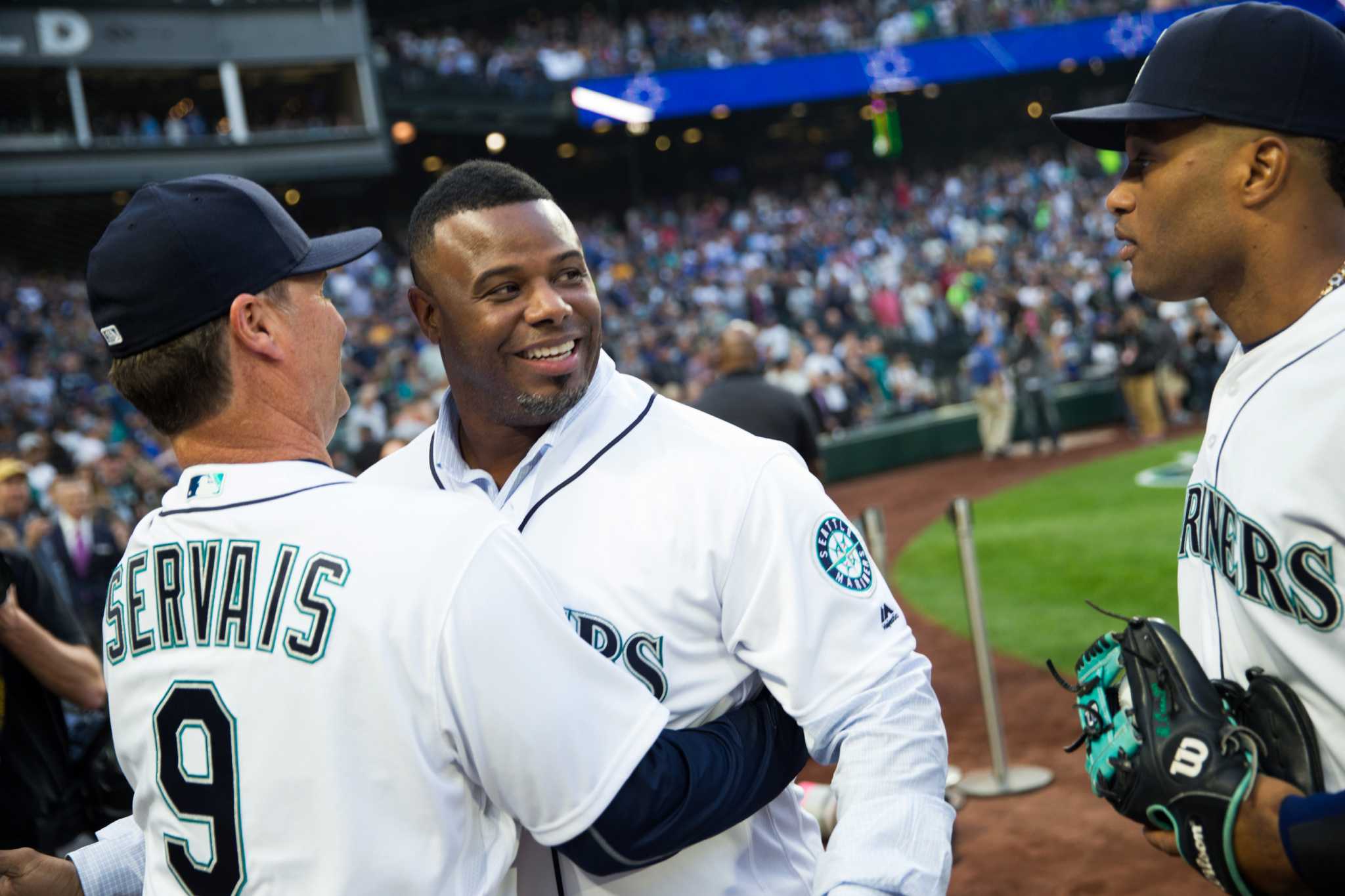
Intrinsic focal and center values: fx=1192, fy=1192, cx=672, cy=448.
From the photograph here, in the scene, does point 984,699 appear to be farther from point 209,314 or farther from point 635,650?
point 209,314

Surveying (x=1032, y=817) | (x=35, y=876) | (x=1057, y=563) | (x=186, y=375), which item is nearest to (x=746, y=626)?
(x=186, y=375)

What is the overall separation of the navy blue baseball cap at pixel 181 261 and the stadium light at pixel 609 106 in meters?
29.1

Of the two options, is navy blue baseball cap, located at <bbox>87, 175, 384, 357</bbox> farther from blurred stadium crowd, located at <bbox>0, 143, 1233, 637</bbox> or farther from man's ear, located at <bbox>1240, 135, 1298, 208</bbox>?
blurred stadium crowd, located at <bbox>0, 143, 1233, 637</bbox>

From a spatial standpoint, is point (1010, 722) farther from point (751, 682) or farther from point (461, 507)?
point (461, 507)

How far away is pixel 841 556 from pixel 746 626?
206 mm

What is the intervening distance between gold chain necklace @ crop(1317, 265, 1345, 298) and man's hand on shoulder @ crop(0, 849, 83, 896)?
2272mm

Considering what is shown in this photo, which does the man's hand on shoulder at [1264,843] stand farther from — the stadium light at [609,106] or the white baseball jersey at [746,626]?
the stadium light at [609,106]

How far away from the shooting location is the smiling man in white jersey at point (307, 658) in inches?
63.4

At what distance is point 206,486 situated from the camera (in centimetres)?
178

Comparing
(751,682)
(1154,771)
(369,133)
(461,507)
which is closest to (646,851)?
(751,682)

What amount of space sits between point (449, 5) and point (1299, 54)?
34159mm

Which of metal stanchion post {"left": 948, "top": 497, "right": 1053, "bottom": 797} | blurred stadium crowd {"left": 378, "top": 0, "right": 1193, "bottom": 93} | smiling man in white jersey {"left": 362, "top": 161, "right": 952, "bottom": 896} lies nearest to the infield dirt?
metal stanchion post {"left": 948, "top": 497, "right": 1053, "bottom": 797}

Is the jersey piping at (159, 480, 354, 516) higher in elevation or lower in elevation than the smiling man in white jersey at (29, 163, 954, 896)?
higher

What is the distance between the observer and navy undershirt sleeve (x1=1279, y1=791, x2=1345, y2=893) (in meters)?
1.52
